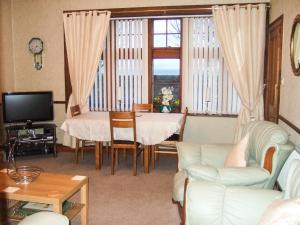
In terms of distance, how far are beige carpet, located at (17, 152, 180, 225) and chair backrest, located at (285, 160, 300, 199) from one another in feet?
4.95

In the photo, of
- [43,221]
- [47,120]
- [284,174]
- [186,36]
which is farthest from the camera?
[47,120]

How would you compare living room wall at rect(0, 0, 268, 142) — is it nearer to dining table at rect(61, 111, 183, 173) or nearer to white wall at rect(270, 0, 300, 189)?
dining table at rect(61, 111, 183, 173)

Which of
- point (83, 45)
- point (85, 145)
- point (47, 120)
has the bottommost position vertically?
point (85, 145)

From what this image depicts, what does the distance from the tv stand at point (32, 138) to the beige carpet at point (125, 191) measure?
14 cm

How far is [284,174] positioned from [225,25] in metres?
2.82

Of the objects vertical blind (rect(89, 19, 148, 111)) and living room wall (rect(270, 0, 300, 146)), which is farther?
vertical blind (rect(89, 19, 148, 111))

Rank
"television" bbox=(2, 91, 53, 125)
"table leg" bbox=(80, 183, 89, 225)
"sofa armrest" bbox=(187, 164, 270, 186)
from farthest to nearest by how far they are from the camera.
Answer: "television" bbox=(2, 91, 53, 125) → "table leg" bbox=(80, 183, 89, 225) → "sofa armrest" bbox=(187, 164, 270, 186)

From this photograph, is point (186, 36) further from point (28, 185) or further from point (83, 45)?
point (28, 185)

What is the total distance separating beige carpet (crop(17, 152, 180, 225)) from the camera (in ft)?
11.1

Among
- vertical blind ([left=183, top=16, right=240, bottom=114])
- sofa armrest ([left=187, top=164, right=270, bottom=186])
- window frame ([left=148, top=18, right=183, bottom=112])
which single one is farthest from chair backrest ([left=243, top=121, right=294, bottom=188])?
window frame ([left=148, top=18, right=183, bottom=112])

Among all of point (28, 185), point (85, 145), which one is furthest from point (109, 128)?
point (28, 185)

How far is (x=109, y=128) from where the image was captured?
4797 millimetres

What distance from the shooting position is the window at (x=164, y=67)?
→ 5512mm

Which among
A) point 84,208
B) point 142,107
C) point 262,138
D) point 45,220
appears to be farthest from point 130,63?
point 45,220
